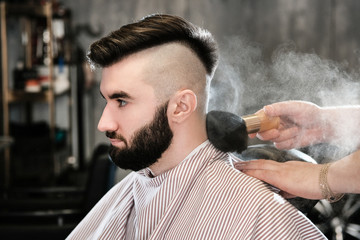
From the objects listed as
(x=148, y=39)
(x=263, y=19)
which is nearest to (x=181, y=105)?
(x=148, y=39)

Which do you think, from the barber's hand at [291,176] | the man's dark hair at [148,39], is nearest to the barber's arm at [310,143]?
the barber's hand at [291,176]

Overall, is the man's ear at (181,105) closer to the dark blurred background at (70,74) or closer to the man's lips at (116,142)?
the man's lips at (116,142)

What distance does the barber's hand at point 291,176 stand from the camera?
3.76ft

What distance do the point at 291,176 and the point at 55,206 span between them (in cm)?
195

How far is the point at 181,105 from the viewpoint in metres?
1.23

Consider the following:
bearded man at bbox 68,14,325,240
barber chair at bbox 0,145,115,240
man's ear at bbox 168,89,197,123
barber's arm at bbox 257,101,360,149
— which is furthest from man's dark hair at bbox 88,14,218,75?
barber chair at bbox 0,145,115,240

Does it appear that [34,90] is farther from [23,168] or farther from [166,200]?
[166,200]

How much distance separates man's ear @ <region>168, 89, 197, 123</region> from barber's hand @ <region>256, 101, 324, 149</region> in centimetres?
24

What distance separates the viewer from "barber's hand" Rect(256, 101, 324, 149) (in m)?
1.33

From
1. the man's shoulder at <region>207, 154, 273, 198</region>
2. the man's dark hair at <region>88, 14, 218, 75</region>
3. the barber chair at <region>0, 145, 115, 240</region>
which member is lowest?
the barber chair at <region>0, 145, 115, 240</region>

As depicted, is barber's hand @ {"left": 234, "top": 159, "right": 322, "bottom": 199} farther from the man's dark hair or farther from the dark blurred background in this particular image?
the dark blurred background

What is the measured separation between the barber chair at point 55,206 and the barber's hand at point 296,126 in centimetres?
112

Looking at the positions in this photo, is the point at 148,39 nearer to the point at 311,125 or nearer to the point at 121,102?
the point at 121,102

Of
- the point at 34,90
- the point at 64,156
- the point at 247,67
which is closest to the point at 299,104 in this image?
the point at 247,67
